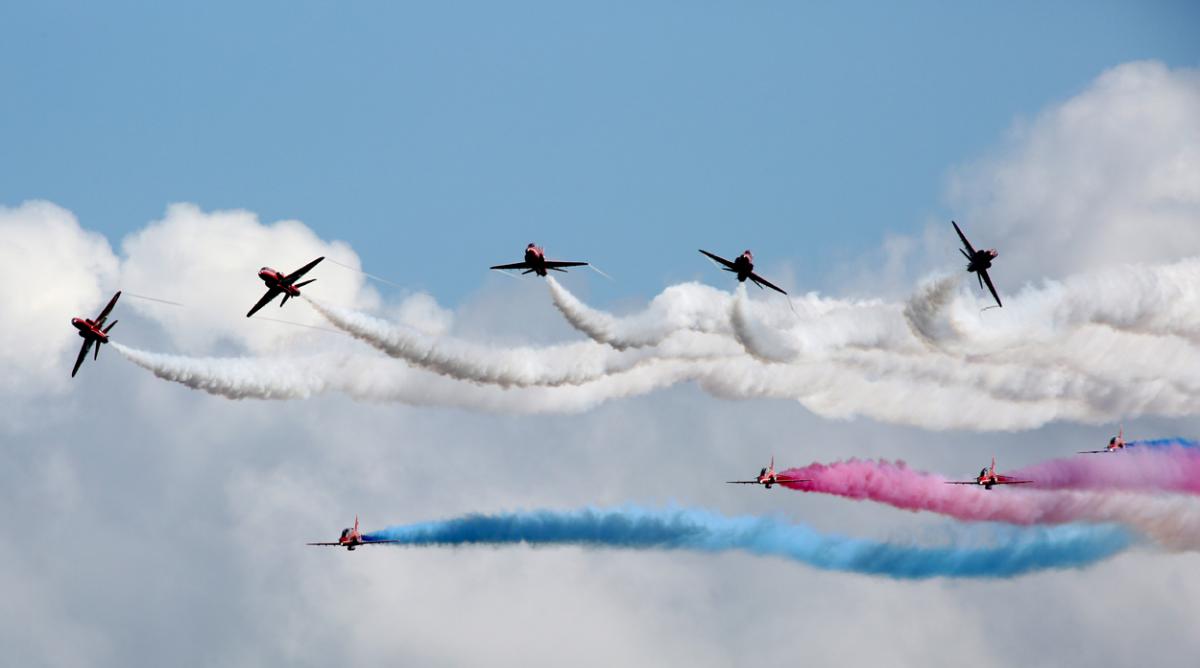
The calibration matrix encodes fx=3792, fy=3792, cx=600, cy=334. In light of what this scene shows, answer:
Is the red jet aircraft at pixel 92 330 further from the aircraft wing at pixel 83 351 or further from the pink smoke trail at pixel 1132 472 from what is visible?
the pink smoke trail at pixel 1132 472

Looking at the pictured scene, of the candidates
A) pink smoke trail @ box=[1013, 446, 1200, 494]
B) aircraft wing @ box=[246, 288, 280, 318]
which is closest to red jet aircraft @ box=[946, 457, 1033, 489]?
pink smoke trail @ box=[1013, 446, 1200, 494]

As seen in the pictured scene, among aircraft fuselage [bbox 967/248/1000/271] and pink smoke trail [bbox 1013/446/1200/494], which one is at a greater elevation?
aircraft fuselage [bbox 967/248/1000/271]

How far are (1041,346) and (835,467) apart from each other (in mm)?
10948

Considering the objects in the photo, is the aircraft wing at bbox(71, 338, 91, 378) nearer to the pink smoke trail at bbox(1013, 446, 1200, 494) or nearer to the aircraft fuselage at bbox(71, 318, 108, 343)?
the aircraft fuselage at bbox(71, 318, 108, 343)

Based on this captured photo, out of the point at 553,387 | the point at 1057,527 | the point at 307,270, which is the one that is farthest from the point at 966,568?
the point at 307,270

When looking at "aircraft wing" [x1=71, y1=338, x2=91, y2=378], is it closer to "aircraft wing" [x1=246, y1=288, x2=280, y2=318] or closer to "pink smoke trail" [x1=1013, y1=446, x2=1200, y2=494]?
"aircraft wing" [x1=246, y1=288, x2=280, y2=318]

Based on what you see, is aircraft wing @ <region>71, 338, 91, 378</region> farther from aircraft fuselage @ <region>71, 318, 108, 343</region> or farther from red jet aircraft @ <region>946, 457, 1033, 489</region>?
red jet aircraft @ <region>946, 457, 1033, 489</region>

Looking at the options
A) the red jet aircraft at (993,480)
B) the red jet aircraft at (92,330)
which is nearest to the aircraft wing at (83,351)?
the red jet aircraft at (92,330)

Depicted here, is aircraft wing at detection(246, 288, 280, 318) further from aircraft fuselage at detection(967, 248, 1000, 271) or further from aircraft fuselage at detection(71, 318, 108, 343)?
aircraft fuselage at detection(967, 248, 1000, 271)

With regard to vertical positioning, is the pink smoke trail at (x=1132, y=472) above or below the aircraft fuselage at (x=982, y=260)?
below

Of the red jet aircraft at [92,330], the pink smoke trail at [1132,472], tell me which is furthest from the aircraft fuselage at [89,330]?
the pink smoke trail at [1132,472]

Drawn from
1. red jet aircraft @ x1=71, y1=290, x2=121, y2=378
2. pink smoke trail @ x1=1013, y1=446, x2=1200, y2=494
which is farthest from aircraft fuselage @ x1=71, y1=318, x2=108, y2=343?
pink smoke trail @ x1=1013, y1=446, x2=1200, y2=494

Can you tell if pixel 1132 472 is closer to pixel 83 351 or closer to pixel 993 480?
pixel 993 480

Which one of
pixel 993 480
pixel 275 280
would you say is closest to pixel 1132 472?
pixel 993 480
